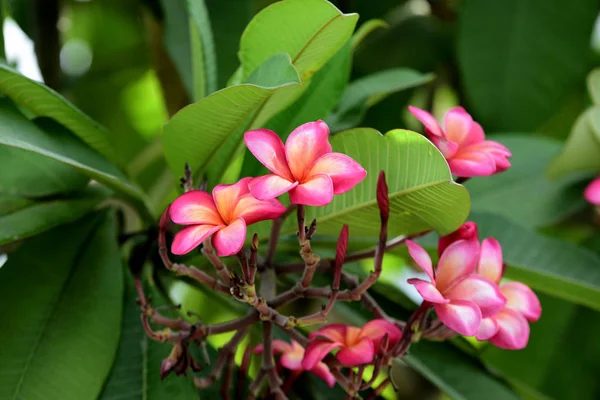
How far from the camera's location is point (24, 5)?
1.36 m

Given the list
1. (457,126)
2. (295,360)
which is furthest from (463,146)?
(295,360)

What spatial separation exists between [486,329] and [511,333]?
0.03 m

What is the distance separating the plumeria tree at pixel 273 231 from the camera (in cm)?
51

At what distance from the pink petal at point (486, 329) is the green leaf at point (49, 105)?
399mm

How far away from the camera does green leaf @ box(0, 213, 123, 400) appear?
584 mm

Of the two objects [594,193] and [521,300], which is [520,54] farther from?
[521,300]

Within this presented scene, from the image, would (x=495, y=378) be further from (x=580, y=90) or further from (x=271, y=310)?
(x=580, y=90)

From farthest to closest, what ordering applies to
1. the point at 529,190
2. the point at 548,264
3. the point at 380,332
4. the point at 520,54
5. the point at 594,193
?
the point at 520,54
the point at 529,190
the point at 594,193
the point at 548,264
the point at 380,332

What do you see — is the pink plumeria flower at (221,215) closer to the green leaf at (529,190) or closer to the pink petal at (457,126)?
the pink petal at (457,126)

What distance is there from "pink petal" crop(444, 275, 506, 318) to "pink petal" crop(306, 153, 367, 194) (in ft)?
0.40

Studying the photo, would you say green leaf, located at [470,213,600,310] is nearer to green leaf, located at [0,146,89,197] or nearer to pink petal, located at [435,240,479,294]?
pink petal, located at [435,240,479,294]

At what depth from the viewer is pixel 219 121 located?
1.91ft

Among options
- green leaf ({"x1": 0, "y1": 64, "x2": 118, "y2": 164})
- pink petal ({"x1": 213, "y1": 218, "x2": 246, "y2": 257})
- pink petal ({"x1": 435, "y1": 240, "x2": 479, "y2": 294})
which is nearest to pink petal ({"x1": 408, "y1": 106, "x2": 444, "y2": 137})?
pink petal ({"x1": 435, "y1": 240, "x2": 479, "y2": 294})

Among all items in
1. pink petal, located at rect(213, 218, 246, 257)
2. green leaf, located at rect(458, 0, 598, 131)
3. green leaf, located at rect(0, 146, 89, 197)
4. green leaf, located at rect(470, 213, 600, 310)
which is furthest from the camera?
green leaf, located at rect(458, 0, 598, 131)
